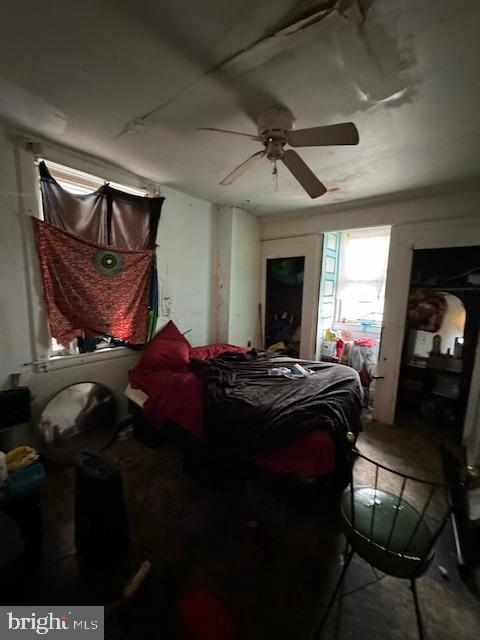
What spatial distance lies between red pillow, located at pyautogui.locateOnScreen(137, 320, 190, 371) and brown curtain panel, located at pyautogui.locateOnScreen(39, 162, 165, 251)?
994 mm

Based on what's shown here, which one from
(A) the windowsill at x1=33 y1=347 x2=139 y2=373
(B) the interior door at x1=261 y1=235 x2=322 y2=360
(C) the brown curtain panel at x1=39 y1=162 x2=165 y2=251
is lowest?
(A) the windowsill at x1=33 y1=347 x2=139 y2=373

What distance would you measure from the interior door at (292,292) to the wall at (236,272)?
239 millimetres

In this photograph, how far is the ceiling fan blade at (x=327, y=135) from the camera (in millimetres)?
1308

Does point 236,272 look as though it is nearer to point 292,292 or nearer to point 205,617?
point 292,292

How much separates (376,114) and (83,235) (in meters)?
2.36

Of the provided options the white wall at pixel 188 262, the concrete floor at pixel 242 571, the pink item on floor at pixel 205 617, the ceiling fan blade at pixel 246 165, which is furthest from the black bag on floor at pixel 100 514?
the ceiling fan blade at pixel 246 165

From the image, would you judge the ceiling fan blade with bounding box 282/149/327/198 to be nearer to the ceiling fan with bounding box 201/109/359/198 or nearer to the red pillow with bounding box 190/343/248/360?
the ceiling fan with bounding box 201/109/359/198

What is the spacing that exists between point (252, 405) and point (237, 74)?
1.89 meters

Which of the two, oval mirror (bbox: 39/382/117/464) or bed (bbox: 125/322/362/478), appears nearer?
bed (bbox: 125/322/362/478)

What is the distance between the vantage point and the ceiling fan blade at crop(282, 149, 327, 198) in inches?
64.6

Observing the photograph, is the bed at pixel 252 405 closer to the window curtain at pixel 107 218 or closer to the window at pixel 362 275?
the window curtain at pixel 107 218

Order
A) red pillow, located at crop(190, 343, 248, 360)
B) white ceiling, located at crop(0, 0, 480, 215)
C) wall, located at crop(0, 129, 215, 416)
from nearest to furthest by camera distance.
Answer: white ceiling, located at crop(0, 0, 480, 215) < wall, located at crop(0, 129, 215, 416) < red pillow, located at crop(190, 343, 248, 360)

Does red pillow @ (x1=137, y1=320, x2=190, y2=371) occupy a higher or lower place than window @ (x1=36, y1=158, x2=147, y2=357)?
lower

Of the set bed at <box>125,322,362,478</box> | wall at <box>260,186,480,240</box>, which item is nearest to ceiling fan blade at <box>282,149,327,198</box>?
bed at <box>125,322,362,478</box>
